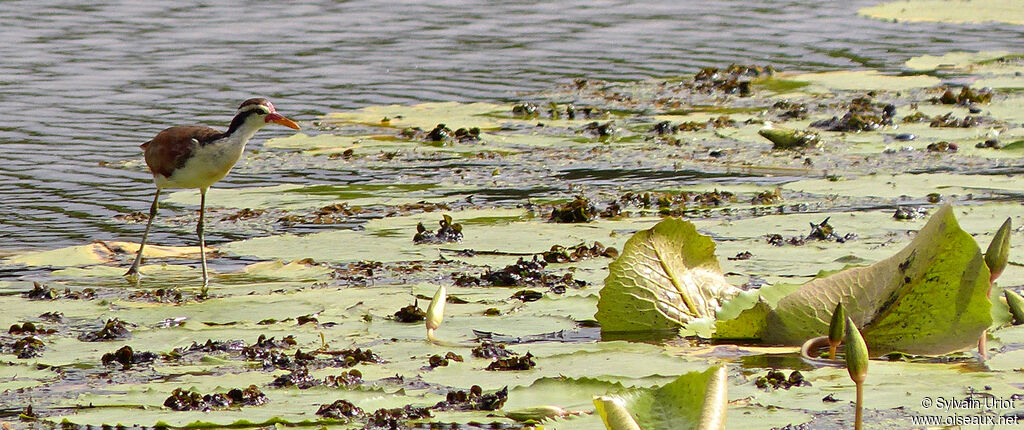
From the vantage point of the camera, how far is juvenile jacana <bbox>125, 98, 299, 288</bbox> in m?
7.49

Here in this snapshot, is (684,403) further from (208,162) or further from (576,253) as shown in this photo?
(208,162)

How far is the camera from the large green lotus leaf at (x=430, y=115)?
11938mm

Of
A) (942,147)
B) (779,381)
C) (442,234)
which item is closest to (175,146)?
(442,234)

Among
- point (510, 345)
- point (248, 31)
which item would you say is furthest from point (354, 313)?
point (248, 31)

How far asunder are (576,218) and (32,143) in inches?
209

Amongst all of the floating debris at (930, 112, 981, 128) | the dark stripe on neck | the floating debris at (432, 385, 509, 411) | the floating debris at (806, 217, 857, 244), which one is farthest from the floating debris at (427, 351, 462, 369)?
the floating debris at (930, 112, 981, 128)

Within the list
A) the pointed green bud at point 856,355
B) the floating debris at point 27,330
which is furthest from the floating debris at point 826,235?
the pointed green bud at point 856,355

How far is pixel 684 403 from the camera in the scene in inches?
117

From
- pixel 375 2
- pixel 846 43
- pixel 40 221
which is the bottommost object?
pixel 40 221

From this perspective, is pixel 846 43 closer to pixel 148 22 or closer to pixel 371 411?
pixel 148 22

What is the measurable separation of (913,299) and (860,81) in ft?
31.9

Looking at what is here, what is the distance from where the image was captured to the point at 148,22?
1791 centimetres

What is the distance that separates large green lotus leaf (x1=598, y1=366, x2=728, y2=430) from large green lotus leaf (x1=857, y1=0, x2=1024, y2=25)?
690 inches

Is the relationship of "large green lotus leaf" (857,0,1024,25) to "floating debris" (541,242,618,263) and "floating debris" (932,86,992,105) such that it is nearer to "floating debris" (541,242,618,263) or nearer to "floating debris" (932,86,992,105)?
→ "floating debris" (932,86,992,105)
